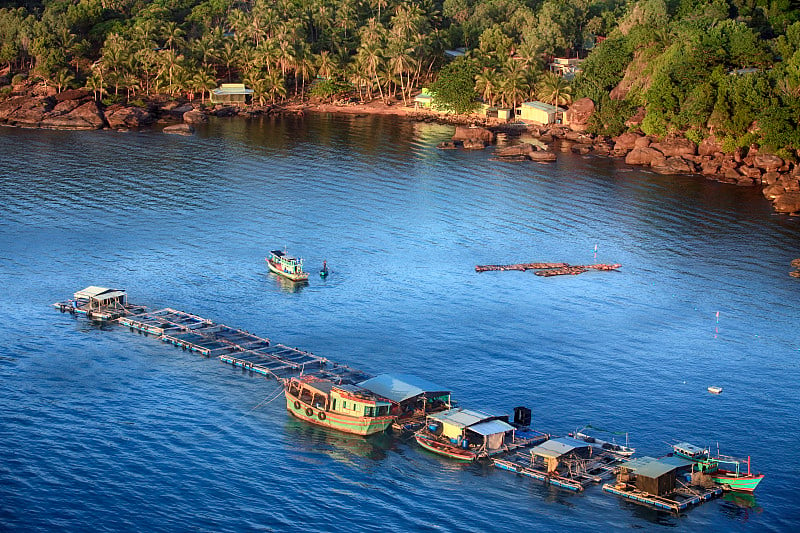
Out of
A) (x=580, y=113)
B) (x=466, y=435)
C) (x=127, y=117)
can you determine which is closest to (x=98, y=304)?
(x=466, y=435)

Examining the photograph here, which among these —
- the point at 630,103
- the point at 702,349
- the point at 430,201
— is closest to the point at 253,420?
the point at 702,349

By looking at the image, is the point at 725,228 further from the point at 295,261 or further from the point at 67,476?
the point at 67,476

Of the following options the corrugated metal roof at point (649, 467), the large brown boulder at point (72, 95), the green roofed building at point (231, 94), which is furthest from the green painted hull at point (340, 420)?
the green roofed building at point (231, 94)

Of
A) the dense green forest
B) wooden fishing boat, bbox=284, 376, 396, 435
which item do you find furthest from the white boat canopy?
the dense green forest

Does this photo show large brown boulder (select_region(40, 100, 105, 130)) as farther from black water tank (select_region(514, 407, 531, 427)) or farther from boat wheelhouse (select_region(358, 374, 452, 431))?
black water tank (select_region(514, 407, 531, 427))

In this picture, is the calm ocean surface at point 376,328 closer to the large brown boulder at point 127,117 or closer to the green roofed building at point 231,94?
the large brown boulder at point 127,117
